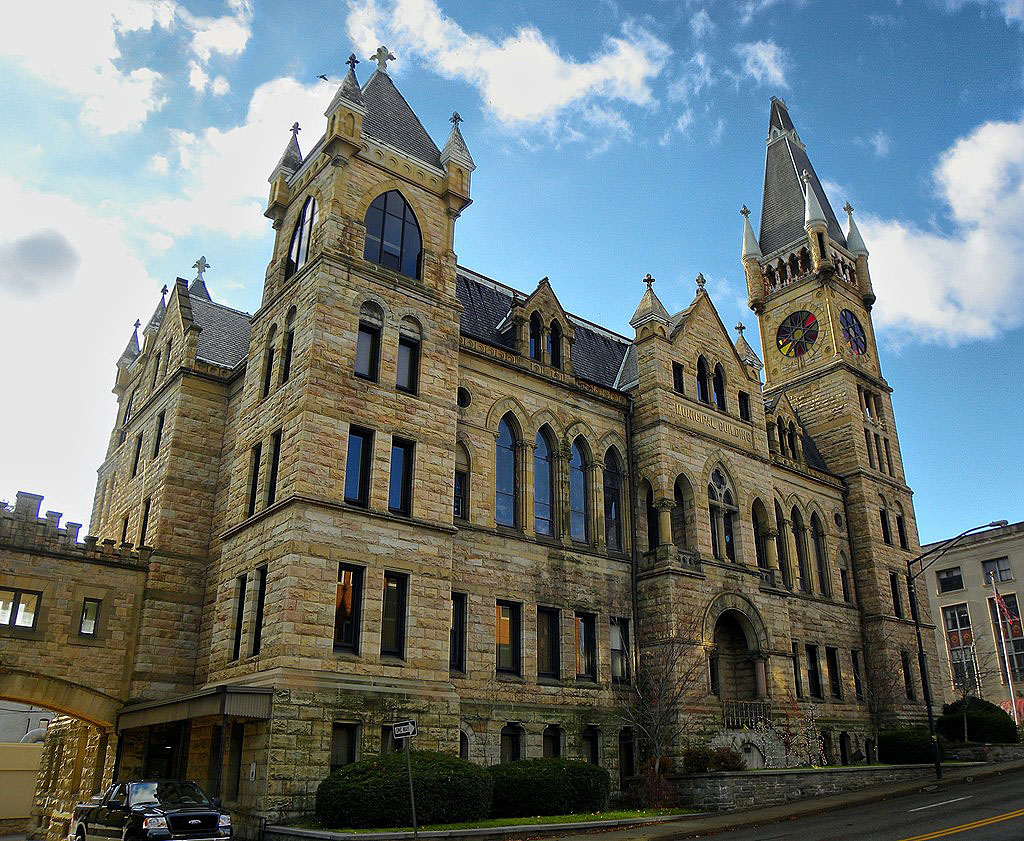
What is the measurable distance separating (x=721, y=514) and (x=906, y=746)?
12884mm

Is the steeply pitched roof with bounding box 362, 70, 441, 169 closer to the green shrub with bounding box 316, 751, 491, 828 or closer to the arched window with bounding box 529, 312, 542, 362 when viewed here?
the arched window with bounding box 529, 312, 542, 362

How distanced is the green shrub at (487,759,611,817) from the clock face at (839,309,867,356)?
32151 mm

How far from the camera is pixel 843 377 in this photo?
153 ft

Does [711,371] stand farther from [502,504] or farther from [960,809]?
[960,809]

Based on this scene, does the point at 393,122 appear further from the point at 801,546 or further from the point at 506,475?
the point at 801,546

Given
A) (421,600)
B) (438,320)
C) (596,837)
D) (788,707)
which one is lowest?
(596,837)

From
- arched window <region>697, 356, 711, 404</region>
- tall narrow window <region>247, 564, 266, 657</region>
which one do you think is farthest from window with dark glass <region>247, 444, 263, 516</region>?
arched window <region>697, 356, 711, 404</region>

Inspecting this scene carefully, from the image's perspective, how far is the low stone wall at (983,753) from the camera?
37.3 meters

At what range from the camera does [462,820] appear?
2020 centimetres

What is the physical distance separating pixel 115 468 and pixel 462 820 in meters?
24.2

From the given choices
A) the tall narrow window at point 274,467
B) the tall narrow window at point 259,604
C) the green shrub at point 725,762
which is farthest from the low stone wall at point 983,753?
the tall narrow window at point 274,467

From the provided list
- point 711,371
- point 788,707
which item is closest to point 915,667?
point 788,707

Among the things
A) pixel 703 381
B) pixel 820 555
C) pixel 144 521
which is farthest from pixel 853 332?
pixel 144 521

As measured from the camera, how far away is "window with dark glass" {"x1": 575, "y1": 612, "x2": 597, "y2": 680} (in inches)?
1160
